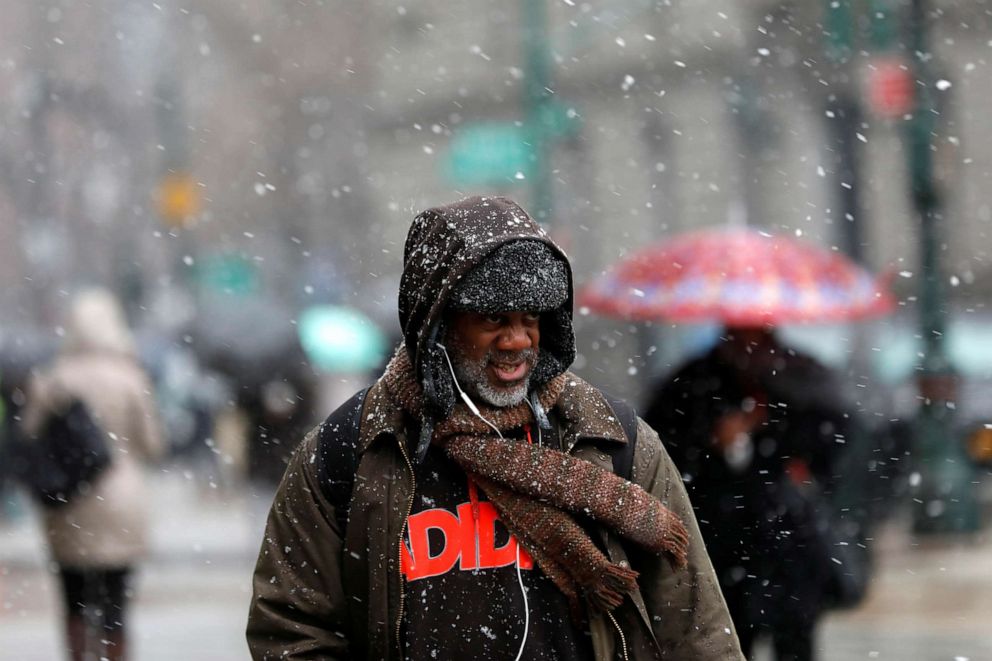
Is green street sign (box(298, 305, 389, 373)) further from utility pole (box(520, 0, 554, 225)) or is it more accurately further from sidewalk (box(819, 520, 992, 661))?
sidewalk (box(819, 520, 992, 661))

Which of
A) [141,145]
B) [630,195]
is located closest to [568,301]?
[630,195]

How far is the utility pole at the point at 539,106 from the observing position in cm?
1842

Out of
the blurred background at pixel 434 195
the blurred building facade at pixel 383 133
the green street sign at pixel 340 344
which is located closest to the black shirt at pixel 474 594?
the blurred background at pixel 434 195

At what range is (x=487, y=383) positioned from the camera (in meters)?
3.26

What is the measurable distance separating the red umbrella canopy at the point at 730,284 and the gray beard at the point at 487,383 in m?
3.60

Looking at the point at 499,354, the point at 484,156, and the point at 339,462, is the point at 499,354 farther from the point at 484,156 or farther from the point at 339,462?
the point at 484,156

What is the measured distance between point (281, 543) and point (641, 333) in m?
25.9

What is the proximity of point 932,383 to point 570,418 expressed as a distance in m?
11.1

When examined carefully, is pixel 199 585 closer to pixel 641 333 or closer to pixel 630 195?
pixel 641 333

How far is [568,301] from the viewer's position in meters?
3.31

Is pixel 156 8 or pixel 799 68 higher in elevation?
pixel 156 8

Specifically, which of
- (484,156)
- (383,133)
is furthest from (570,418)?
(383,133)

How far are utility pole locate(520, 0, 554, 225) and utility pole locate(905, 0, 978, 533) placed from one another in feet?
17.8

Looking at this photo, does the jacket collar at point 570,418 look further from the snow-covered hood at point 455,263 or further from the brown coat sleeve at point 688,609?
the brown coat sleeve at point 688,609
